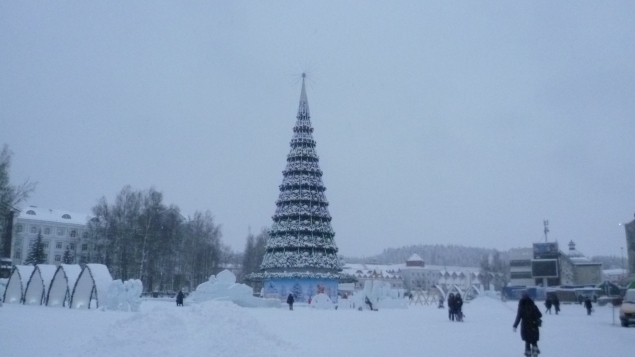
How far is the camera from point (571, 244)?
10644cm

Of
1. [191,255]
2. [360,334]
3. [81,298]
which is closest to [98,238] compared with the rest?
[191,255]

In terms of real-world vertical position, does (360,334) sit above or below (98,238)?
below

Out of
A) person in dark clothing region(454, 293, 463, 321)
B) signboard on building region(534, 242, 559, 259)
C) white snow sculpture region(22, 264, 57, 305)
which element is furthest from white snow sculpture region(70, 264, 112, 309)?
signboard on building region(534, 242, 559, 259)

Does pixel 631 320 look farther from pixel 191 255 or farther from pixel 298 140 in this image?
pixel 191 255

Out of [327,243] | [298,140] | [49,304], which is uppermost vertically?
[298,140]

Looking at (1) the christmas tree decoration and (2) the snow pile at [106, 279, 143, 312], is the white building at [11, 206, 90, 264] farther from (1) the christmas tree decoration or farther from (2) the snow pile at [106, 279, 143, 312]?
(2) the snow pile at [106, 279, 143, 312]

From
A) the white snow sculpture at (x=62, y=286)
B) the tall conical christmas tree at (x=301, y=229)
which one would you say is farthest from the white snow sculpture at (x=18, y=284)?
the tall conical christmas tree at (x=301, y=229)

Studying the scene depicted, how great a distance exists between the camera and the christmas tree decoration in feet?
169

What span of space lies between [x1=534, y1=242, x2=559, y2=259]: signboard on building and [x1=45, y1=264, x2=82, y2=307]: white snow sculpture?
71742 millimetres

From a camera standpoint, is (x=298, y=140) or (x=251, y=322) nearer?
(x=251, y=322)

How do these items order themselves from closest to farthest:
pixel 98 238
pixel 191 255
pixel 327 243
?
pixel 327 243, pixel 98 238, pixel 191 255

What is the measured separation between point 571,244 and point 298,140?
73.7 metres

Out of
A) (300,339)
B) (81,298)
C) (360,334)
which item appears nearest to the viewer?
(300,339)

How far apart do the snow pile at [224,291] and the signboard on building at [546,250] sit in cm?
6127
